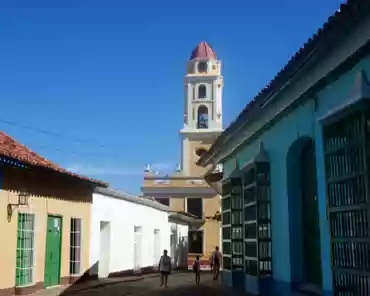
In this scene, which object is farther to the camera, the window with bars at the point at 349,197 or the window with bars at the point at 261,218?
the window with bars at the point at 261,218

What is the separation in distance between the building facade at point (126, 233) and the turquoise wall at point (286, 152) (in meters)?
8.54

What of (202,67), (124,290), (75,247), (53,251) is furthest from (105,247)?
(202,67)

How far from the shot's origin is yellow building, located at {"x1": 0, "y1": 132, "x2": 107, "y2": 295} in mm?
12648

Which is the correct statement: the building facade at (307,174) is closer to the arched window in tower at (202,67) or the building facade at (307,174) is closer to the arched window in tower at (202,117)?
the arched window in tower at (202,117)

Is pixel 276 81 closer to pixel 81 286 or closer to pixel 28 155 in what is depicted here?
pixel 28 155

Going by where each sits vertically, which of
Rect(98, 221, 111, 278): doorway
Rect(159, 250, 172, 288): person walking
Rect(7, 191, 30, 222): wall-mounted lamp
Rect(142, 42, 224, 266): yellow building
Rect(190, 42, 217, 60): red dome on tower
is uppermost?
Rect(190, 42, 217, 60): red dome on tower

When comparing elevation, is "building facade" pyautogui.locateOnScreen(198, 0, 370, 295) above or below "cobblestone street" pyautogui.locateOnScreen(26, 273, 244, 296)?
above

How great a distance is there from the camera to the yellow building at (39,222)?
41.5 feet

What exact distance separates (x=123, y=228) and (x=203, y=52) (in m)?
23.6

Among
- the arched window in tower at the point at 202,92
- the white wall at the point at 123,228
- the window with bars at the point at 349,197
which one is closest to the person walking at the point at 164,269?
the white wall at the point at 123,228

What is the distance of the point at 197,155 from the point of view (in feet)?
136

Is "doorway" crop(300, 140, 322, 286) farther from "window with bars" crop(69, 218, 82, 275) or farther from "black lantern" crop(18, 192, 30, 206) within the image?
"window with bars" crop(69, 218, 82, 275)

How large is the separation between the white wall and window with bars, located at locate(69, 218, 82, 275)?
3.17ft

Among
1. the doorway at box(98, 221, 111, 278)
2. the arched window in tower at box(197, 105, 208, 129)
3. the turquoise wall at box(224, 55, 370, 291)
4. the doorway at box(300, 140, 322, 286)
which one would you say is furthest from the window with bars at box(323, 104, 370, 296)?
the arched window in tower at box(197, 105, 208, 129)
